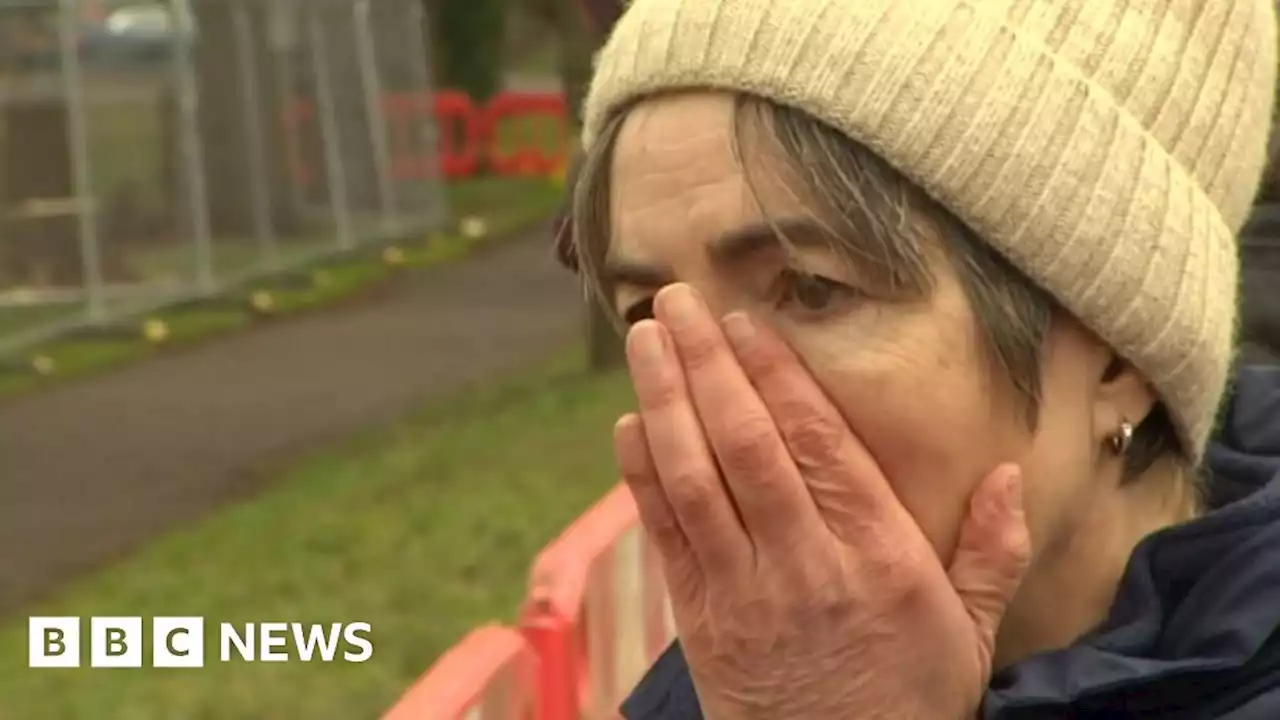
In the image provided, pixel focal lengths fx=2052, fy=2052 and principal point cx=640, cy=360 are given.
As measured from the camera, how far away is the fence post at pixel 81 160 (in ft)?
39.0

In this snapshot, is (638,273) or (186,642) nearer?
(638,273)

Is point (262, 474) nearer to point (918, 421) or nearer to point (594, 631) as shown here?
point (594, 631)

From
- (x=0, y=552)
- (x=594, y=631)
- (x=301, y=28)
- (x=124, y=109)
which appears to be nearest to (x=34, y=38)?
(x=124, y=109)

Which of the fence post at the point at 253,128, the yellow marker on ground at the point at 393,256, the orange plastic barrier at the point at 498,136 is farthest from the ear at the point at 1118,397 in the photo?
the orange plastic barrier at the point at 498,136

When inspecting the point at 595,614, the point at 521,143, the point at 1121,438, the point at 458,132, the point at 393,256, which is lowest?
the point at 393,256

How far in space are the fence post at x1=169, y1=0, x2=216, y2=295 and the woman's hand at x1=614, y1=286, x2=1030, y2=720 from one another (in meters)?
12.0

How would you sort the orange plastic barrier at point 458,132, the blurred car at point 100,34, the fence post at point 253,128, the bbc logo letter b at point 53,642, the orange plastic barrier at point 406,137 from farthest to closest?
the orange plastic barrier at point 458,132
the orange plastic barrier at point 406,137
the fence post at point 253,128
the blurred car at point 100,34
the bbc logo letter b at point 53,642

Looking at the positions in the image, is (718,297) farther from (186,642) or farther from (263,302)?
(263,302)

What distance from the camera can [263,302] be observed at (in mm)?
13523

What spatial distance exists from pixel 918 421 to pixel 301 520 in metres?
6.18

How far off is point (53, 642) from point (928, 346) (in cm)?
500

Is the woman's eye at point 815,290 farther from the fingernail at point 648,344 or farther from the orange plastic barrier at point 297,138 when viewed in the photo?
the orange plastic barrier at point 297,138

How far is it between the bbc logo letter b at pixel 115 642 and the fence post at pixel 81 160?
611 cm

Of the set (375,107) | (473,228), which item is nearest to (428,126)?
(473,228)
